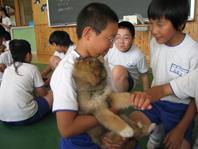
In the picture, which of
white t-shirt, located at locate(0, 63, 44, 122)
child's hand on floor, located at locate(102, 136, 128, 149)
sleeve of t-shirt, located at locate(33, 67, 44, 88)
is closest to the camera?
child's hand on floor, located at locate(102, 136, 128, 149)

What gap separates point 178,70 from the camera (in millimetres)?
1353

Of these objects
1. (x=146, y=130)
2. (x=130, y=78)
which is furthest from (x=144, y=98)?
(x=130, y=78)

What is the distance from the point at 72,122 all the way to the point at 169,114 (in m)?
0.62

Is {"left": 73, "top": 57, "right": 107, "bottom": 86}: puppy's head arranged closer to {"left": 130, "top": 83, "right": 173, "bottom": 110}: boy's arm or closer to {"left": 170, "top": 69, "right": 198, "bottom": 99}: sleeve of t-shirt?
{"left": 130, "top": 83, "right": 173, "bottom": 110}: boy's arm

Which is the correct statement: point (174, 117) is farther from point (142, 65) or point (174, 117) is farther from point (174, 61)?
point (142, 65)

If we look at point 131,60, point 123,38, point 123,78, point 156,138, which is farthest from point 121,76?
point 156,138

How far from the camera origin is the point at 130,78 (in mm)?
2125

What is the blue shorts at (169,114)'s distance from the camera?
1328mm

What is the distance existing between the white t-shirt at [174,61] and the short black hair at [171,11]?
0.39 ft

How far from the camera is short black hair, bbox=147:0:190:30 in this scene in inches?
49.5

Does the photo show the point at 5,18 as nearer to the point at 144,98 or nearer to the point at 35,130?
the point at 35,130

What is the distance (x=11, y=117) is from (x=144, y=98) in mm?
1327

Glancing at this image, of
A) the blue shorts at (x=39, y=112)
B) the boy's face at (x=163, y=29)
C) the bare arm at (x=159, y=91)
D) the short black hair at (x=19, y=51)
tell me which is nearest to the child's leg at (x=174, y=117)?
the bare arm at (x=159, y=91)

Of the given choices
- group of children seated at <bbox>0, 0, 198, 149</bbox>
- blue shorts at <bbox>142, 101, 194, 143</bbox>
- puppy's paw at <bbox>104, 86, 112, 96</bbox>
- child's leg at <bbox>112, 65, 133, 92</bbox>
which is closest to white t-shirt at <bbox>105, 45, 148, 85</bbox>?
group of children seated at <bbox>0, 0, 198, 149</bbox>
